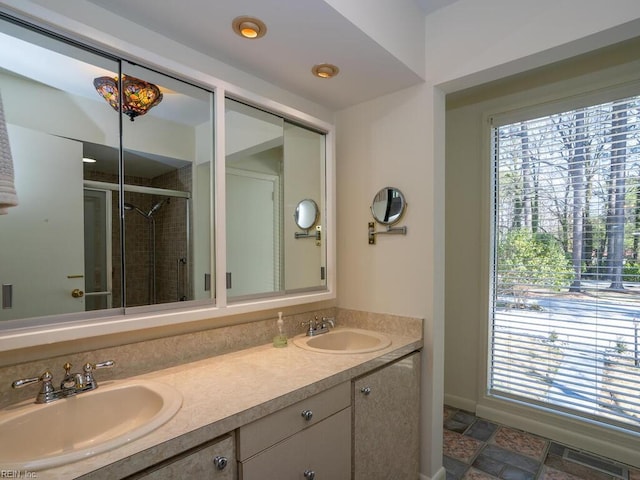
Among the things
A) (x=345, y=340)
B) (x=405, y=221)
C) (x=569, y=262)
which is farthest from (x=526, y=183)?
(x=345, y=340)

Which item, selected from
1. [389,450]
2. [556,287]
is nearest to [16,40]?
[389,450]

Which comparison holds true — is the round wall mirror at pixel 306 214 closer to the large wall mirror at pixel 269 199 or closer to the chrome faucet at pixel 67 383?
the large wall mirror at pixel 269 199

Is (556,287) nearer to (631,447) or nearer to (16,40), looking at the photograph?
(631,447)

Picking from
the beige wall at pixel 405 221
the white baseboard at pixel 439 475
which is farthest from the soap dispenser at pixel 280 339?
the white baseboard at pixel 439 475

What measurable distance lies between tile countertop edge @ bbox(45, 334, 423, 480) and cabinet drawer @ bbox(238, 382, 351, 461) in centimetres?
3

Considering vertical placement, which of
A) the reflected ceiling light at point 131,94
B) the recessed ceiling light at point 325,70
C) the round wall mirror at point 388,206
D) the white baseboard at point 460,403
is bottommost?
the white baseboard at point 460,403

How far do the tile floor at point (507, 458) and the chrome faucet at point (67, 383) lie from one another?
2.00 metres

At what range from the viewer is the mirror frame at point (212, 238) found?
108cm

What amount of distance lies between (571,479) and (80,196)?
2.90 m

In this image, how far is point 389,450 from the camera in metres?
1.69

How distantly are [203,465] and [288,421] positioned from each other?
32cm

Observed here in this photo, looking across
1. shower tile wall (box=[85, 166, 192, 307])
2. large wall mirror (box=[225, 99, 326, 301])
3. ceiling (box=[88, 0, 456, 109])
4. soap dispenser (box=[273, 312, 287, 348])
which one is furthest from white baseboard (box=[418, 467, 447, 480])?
ceiling (box=[88, 0, 456, 109])

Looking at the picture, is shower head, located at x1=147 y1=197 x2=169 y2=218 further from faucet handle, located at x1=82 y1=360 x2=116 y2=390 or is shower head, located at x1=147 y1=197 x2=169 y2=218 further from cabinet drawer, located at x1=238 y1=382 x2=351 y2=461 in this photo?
cabinet drawer, located at x1=238 y1=382 x2=351 y2=461

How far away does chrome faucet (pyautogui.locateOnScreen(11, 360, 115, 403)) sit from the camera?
108 centimetres
